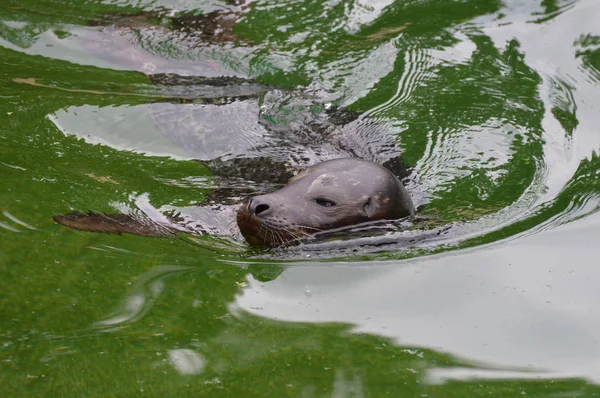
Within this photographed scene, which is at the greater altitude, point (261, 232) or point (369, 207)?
point (369, 207)

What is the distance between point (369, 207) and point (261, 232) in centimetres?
80

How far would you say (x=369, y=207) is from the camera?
4953 millimetres

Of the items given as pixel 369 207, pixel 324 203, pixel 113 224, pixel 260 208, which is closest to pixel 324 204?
pixel 324 203

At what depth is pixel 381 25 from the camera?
8070 millimetres

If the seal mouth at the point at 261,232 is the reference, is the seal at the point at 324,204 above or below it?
above

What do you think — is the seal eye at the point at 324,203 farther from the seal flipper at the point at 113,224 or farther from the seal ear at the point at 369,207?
the seal flipper at the point at 113,224

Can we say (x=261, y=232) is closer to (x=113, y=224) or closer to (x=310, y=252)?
(x=310, y=252)

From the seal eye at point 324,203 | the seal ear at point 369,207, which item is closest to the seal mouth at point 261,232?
the seal eye at point 324,203

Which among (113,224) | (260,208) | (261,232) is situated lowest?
(113,224)

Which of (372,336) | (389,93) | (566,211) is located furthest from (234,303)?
(389,93)

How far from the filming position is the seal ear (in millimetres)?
4941

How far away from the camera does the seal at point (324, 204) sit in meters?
4.62

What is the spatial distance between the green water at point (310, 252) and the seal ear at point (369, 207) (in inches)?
20.0

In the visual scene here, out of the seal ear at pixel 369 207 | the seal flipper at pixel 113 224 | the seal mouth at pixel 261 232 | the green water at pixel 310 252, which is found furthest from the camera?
the seal ear at pixel 369 207
